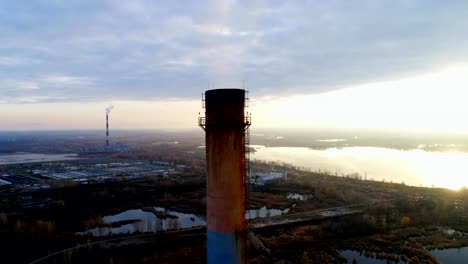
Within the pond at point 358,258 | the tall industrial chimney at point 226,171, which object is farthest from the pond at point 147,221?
the tall industrial chimney at point 226,171

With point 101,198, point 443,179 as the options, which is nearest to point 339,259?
point 101,198

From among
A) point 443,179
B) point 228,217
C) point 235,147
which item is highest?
point 235,147

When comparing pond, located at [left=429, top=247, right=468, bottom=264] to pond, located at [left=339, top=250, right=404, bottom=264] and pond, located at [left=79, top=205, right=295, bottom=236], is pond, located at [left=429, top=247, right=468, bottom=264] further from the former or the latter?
pond, located at [left=79, top=205, right=295, bottom=236]

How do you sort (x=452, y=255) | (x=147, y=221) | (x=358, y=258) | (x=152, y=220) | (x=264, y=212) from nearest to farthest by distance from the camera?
(x=358, y=258), (x=452, y=255), (x=147, y=221), (x=152, y=220), (x=264, y=212)

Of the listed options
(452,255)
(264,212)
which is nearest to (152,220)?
(264,212)

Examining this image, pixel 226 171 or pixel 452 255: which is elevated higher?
pixel 226 171

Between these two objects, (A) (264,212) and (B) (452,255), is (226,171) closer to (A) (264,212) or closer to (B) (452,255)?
(B) (452,255)

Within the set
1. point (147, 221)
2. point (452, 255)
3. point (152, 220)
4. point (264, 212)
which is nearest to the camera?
point (452, 255)

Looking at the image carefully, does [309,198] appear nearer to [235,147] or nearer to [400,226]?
[400,226]
